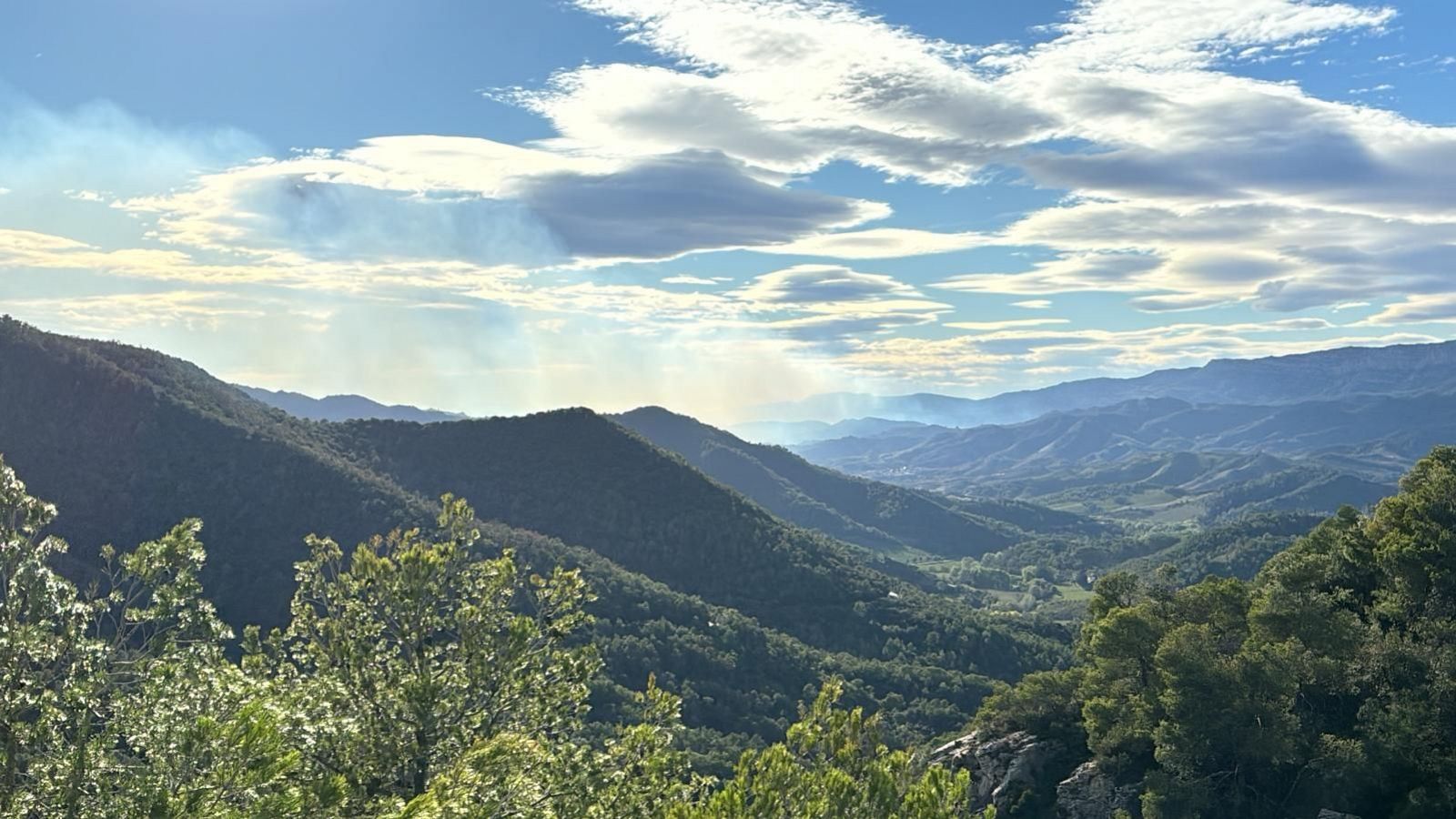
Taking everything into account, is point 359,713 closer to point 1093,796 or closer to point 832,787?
point 832,787

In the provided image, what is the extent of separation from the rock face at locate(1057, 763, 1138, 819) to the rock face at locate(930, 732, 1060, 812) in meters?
3.90

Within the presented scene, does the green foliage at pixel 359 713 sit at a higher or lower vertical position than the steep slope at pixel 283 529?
higher

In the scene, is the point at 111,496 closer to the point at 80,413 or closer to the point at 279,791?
the point at 80,413

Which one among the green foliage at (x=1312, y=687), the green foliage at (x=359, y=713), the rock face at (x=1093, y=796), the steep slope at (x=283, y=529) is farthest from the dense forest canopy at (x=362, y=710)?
the steep slope at (x=283, y=529)

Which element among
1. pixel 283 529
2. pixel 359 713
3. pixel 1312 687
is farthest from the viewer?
pixel 283 529

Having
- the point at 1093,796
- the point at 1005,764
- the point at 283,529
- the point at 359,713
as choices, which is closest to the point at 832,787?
the point at 359,713

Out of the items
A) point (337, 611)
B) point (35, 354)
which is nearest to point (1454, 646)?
point (337, 611)

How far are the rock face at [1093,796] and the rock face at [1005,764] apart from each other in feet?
12.8

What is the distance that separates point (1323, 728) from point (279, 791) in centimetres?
6175

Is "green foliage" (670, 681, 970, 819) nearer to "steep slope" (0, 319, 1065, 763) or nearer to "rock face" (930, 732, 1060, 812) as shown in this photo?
"rock face" (930, 732, 1060, 812)

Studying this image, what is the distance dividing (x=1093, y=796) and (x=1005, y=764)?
8.91m

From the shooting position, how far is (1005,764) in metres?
67.1

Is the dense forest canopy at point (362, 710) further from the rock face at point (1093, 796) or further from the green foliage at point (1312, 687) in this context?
the rock face at point (1093, 796)

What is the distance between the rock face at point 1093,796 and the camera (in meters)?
57.2
